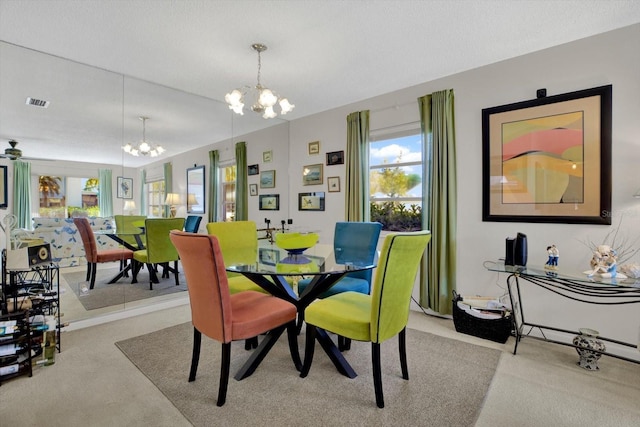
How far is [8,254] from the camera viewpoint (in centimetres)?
231

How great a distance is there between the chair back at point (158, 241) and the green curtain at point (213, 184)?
689 mm

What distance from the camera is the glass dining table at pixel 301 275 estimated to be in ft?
6.73

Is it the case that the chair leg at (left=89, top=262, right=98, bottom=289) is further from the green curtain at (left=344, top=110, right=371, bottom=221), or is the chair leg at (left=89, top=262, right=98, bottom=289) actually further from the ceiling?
the green curtain at (left=344, top=110, right=371, bottom=221)

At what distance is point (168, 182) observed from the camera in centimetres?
382

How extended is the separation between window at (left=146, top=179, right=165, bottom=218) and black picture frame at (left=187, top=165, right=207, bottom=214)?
0.37m

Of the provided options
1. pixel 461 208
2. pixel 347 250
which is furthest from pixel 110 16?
pixel 461 208

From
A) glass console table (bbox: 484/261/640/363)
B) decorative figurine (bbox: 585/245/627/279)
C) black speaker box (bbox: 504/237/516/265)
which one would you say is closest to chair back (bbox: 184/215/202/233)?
glass console table (bbox: 484/261/640/363)

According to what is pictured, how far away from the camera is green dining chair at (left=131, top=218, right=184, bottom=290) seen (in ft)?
11.7

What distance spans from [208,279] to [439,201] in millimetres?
2514

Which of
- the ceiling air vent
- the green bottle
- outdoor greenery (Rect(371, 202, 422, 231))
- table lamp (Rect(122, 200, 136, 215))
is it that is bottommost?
the green bottle

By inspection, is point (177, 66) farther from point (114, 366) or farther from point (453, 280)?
point (453, 280)

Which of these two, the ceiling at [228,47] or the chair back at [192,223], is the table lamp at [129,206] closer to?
the ceiling at [228,47]

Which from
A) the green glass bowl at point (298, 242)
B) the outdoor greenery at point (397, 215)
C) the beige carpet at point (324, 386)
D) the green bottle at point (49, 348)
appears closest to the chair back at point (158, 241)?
the beige carpet at point (324, 386)

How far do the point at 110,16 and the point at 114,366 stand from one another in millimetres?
2584
